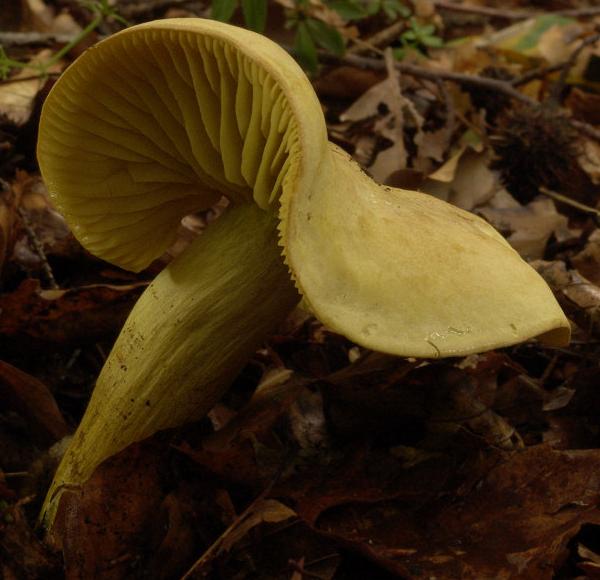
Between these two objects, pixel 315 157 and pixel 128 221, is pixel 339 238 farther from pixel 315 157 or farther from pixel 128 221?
pixel 128 221

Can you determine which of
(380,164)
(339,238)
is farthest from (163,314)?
(380,164)

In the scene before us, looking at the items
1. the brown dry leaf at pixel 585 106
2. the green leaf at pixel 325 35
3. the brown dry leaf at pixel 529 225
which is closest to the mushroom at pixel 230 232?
the brown dry leaf at pixel 529 225

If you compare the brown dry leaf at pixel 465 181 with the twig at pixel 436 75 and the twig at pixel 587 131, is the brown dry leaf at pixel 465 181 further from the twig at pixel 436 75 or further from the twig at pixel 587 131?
the twig at pixel 587 131

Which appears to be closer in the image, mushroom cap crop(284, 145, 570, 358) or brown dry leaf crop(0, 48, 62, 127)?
mushroom cap crop(284, 145, 570, 358)

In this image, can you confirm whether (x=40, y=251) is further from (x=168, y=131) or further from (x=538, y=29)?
(x=538, y=29)

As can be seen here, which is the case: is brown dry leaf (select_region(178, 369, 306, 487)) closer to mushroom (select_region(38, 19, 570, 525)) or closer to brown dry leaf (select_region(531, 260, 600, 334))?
mushroom (select_region(38, 19, 570, 525))

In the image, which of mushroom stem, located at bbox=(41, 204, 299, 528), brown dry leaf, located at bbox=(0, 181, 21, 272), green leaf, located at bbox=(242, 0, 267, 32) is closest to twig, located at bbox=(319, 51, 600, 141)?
green leaf, located at bbox=(242, 0, 267, 32)

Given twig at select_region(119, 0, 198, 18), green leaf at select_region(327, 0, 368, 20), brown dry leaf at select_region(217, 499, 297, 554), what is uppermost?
twig at select_region(119, 0, 198, 18)
